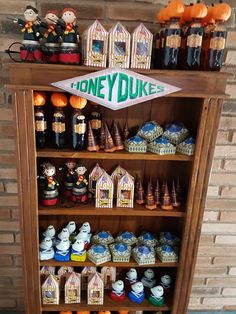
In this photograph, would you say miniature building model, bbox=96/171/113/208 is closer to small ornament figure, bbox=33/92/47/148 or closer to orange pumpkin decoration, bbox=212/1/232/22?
small ornament figure, bbox=33/92/47/148

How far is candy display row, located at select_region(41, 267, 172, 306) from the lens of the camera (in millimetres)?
1452

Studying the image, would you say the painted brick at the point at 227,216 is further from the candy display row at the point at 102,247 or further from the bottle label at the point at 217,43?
the bottle label at the point at 217,43

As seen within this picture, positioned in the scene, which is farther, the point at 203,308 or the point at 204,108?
the point at 203,308

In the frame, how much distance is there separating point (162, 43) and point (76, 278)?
43.6 inches

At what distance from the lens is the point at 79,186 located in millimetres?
1337

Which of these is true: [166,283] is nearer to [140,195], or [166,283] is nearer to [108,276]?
[108,276]

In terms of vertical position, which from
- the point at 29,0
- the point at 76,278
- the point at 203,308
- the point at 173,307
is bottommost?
the point at 203,308

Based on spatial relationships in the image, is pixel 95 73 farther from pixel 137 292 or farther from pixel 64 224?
pixel 137 292

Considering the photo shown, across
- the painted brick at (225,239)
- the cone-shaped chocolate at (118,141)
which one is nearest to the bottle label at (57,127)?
the cone-shaped chocolate at (118,141)

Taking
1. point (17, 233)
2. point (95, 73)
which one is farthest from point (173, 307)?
point (95, 73)

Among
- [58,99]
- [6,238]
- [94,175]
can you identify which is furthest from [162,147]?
[6,238]

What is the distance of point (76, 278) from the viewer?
4.79 feet

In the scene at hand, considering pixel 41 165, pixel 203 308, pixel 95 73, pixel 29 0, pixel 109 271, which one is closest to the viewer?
pixel 95 73

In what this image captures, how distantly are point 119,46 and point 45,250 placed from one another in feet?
3.04
